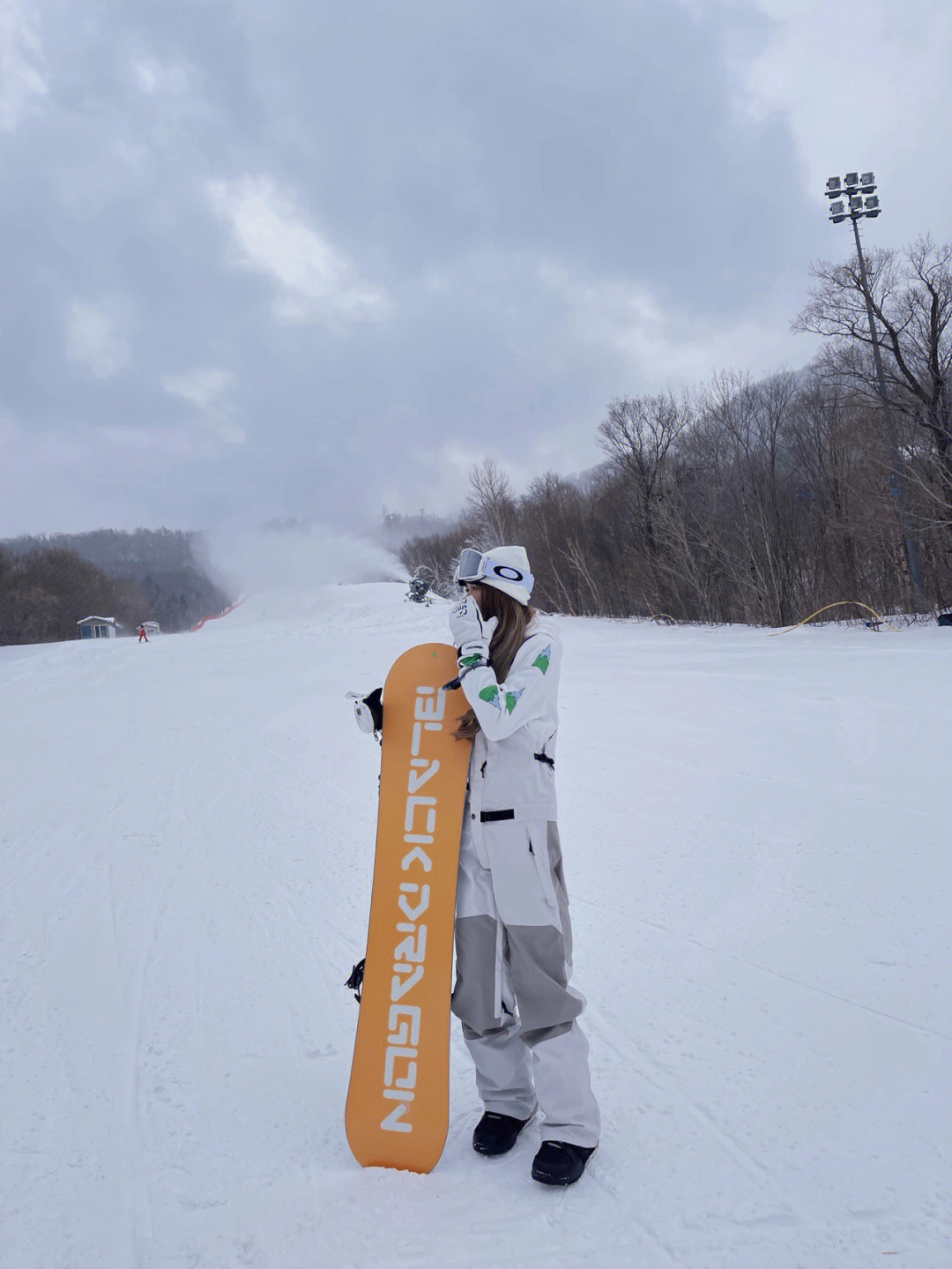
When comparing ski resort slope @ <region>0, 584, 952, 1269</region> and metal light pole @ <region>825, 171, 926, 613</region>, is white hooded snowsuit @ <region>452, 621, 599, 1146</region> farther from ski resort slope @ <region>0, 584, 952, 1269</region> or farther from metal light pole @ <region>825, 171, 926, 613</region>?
metal light pole @ <region>825, 171, 926, 613</region>

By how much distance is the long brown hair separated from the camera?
2682 millimetres

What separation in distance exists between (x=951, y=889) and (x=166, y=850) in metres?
5.26

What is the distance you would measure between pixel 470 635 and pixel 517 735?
0.36 meters

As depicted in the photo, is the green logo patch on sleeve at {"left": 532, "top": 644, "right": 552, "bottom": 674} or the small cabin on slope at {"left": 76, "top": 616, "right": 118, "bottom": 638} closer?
the green logo patch on sleeve at {"left": 532, "top": 644, "right": 552, "bottom": 674}

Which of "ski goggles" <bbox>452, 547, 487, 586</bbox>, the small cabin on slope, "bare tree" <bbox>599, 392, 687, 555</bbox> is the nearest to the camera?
"ski goggles" <bbox>452, 547, 487, 586</bbox>

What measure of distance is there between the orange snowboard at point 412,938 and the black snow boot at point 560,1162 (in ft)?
1.02

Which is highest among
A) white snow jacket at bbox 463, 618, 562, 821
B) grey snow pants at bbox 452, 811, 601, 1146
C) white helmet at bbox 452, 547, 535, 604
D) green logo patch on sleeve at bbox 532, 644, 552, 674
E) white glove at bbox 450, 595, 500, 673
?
white helmet at bbox 452, 547, 535, 604

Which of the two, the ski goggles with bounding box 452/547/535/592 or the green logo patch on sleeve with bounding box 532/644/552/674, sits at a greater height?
the ski goggles with bounding box 452/547/535/592

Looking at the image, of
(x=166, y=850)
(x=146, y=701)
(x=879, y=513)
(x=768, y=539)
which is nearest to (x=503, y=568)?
(x=166, y=850)

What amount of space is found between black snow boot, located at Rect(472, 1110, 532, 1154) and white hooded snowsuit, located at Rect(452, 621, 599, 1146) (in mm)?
27

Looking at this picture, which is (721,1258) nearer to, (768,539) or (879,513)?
(879,513)

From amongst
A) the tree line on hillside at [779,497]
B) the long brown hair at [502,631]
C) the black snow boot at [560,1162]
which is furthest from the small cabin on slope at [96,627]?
the black snow boot at [560,1162]

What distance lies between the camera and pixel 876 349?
20578mm

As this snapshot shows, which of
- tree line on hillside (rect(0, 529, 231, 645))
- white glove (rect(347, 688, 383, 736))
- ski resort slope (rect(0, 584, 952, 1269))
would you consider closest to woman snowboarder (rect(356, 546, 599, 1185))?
ski resort slope (rect(0, 584, 952, 1269))
